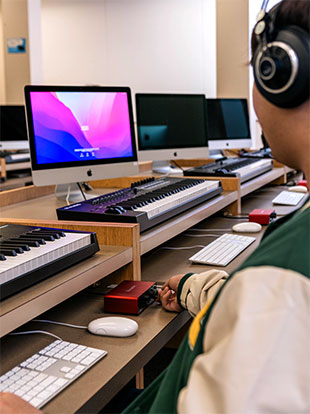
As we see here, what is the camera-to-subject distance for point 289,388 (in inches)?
24.7

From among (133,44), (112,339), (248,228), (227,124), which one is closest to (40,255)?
(112,339)

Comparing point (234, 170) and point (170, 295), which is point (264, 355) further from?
point (234, 170)

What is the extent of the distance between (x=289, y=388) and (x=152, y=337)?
0.59 metres

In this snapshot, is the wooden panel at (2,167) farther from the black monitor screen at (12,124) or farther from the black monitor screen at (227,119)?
the black monitor screen at (227,119)

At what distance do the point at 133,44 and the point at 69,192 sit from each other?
550cm

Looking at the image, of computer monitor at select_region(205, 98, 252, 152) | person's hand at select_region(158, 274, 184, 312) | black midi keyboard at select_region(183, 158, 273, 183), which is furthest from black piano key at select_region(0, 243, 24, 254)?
computer monitor at select_region(205, 98, 252, 152)

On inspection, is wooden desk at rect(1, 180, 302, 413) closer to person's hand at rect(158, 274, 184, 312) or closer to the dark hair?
person's hand at rect(158, 274, 184, 312)

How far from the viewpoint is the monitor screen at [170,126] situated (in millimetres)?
3025

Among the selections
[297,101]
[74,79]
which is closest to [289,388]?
[297,101]

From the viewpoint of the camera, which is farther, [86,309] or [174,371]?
[86,309]

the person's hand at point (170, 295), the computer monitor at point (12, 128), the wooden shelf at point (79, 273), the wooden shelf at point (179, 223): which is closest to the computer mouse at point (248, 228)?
the wooden shelf at point (179, 223)

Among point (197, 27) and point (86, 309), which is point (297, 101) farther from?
point (197, 27)

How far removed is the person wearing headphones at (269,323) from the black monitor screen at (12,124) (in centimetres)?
436

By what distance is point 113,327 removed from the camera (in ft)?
3.95
